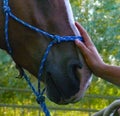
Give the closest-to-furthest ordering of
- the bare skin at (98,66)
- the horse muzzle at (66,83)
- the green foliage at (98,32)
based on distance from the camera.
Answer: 1. the bare skin at (98,66)
2. the horse muzzle at (66,83)
3. the green foliage at (98,32)

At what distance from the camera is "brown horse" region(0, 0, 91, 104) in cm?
254

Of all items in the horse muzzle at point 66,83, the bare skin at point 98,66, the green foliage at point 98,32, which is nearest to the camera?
the bare skin at point 98,66

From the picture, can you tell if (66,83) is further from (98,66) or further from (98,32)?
(98,32)

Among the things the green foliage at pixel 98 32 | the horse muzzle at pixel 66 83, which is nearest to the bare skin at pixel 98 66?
the horse muzzle at pixel 66 83

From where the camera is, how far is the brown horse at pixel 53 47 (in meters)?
2.54

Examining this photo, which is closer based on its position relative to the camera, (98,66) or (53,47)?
(98,66)

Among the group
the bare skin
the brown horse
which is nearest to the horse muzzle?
the brown horse

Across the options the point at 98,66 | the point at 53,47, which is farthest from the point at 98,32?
the point at 98,66

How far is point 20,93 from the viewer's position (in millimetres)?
6688

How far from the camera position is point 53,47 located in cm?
262

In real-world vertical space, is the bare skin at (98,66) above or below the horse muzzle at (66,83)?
above

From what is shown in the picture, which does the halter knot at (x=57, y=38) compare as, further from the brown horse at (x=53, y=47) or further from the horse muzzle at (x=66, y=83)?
the horse muzzle at (x=66, y=83)

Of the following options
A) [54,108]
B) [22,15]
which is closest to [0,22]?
[22,15]

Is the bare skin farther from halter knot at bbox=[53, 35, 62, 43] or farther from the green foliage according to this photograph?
the green foliage
